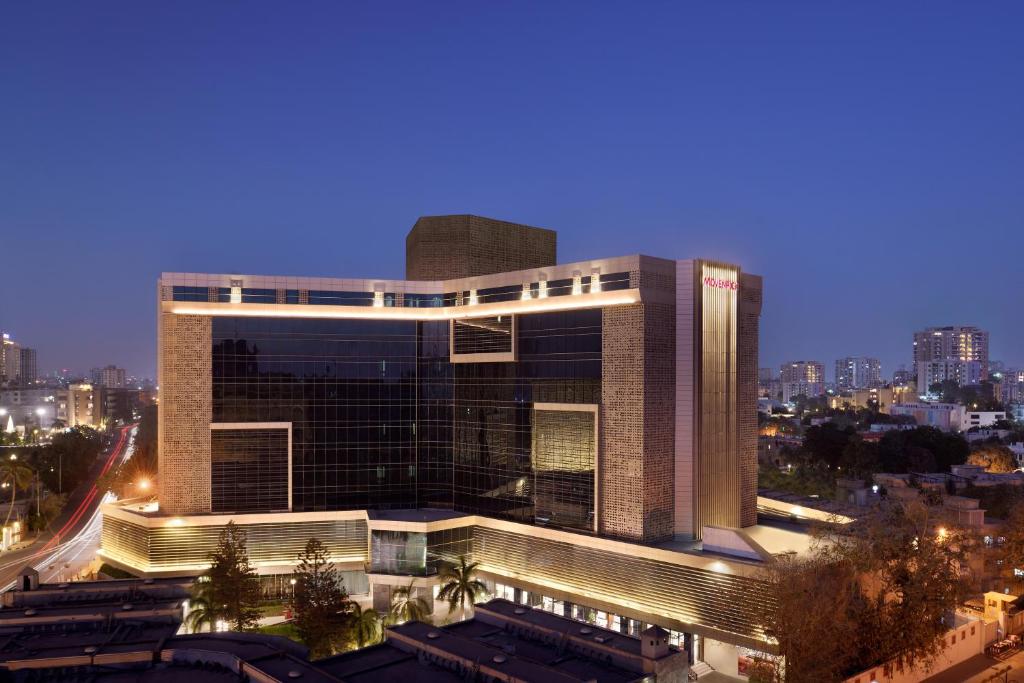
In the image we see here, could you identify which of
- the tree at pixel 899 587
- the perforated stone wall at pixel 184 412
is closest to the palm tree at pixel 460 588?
the perforated stone wall at pixel 184 412

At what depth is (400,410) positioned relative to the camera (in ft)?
185

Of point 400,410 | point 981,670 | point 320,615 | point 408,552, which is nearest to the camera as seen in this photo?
point 320,615

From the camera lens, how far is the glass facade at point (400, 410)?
5025 cm

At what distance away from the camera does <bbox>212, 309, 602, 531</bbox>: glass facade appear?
165 ft

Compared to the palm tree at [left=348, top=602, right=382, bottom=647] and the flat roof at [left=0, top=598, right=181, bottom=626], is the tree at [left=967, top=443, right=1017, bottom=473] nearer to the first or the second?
the palm tree at [left=348, top=602, right=382, bottom=647]

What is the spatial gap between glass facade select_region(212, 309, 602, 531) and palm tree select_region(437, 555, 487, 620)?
5.96 meters

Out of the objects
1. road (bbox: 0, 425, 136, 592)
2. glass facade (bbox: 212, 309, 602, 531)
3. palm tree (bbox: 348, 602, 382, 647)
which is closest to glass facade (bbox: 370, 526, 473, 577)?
glass facade (bbox: 212, 309, 602, 531)

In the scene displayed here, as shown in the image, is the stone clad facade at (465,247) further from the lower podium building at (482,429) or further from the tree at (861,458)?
the tree at (861,458)

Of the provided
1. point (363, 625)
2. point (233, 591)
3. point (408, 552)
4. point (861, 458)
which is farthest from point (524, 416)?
point (861, 458)

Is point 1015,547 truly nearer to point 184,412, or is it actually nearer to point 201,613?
point 201,613

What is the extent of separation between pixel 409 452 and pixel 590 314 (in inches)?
758

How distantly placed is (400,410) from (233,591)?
62.1 feet

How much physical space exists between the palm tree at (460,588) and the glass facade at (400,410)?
5958mm

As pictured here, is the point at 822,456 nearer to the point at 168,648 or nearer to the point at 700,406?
the point at 700,406
